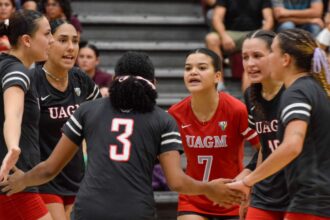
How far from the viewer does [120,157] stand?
4.77m

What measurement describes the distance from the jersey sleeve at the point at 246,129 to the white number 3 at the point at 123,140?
1792mm

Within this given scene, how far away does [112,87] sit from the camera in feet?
16.0

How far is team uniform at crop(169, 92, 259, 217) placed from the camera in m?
6.39

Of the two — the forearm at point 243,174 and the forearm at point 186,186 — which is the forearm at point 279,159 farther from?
the forearm at point 243,174

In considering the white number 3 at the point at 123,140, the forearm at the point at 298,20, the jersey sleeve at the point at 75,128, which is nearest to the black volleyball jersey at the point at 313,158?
the white number 3 at the point at 123,140

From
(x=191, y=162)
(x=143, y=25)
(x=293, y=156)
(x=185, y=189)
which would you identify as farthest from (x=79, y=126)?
(x=143, y=25)

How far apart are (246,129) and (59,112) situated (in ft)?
4.66

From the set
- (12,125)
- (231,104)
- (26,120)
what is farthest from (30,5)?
(12,125)

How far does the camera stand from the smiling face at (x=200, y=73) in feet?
21.3

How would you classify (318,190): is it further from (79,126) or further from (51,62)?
(51,62)

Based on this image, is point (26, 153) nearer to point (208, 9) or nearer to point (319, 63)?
point (319, 63)

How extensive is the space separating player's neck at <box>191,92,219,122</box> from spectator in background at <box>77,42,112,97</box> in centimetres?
274

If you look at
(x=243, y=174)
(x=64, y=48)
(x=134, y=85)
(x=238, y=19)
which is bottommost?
(x=243, y=174)

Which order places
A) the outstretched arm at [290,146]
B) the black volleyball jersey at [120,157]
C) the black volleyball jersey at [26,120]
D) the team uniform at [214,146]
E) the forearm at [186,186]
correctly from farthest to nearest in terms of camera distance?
the team uniform at [214,146], the black volleyball jersey at [26,120], the forearm at [186,186], the black volleyball jersey at [120,157], the outstretched arm at [290,146]
